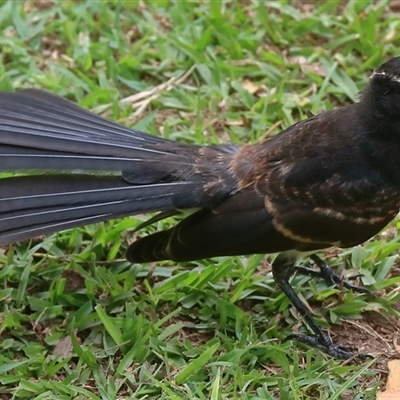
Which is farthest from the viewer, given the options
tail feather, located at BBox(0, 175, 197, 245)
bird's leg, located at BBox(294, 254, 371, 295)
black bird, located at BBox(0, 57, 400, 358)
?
bird's leg, located at BBox(294, 254, 371, 295)

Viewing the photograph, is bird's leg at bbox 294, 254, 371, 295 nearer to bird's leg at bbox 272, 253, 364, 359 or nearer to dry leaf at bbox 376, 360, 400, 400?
bird's leg at bbox 272, 253, 364, 359

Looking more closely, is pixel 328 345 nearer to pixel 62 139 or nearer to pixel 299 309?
pixel 299 309

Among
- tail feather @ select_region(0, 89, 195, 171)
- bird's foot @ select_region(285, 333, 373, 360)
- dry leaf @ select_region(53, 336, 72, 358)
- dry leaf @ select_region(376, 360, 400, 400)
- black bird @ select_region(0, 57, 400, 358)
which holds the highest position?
tail feather @ select_region(0, 89, 195, 171)

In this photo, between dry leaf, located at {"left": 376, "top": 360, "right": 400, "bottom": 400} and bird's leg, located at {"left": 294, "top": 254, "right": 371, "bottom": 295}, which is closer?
dry leaf, located at {"left": 376, "top": 360, "right": 400, "bottom": 400}

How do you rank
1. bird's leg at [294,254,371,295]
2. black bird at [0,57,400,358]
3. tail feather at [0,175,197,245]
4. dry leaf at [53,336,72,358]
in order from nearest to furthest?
tail feather at [0,175,197,245]
black bird at [0,57,400,358]
dry leaf at [53,336,72,358]
bird's leg at [294,254,371,295]

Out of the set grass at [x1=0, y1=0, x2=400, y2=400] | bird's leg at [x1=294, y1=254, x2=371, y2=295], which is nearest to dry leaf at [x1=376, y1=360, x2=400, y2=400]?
grass at [x1=0, y1=0, x2=400, y2=400]

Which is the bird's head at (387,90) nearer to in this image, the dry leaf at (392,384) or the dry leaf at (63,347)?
the dry leaf at (392,384)

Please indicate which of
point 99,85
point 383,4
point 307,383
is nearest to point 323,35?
point 383,4
